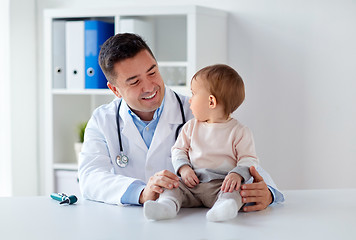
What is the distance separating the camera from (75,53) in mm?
3078

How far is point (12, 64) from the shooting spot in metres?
3.41

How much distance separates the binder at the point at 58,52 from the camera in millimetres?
3141

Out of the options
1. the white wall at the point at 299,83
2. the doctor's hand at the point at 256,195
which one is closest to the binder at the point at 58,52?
the white wall at the point at 299,83

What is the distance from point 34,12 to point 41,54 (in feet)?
0.94

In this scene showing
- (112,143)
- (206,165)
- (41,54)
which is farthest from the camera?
(41,54)

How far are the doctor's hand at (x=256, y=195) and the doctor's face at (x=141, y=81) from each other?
50 centimetres

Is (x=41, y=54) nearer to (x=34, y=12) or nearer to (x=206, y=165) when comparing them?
(x=34, y=12)

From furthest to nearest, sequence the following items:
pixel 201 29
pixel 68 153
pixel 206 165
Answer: pixel 68 153 < pixel 201 29 < pixel 206 165

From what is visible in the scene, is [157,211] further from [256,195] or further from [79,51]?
[79,51]

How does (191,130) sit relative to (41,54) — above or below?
below

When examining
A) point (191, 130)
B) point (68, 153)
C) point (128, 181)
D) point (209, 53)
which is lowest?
point (68, 153)

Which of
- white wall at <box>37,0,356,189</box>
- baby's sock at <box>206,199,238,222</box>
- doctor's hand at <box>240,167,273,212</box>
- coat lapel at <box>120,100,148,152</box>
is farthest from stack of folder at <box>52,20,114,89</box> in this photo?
baby's sock at <box>206,199,238,222</box>

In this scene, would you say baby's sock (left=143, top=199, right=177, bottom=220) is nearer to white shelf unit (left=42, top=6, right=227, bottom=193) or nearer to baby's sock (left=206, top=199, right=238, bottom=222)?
baby's sock (left=206, top=199, right=238, bottom=222)

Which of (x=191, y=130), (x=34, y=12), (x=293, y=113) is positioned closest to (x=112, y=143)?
(x=191, y=130)
